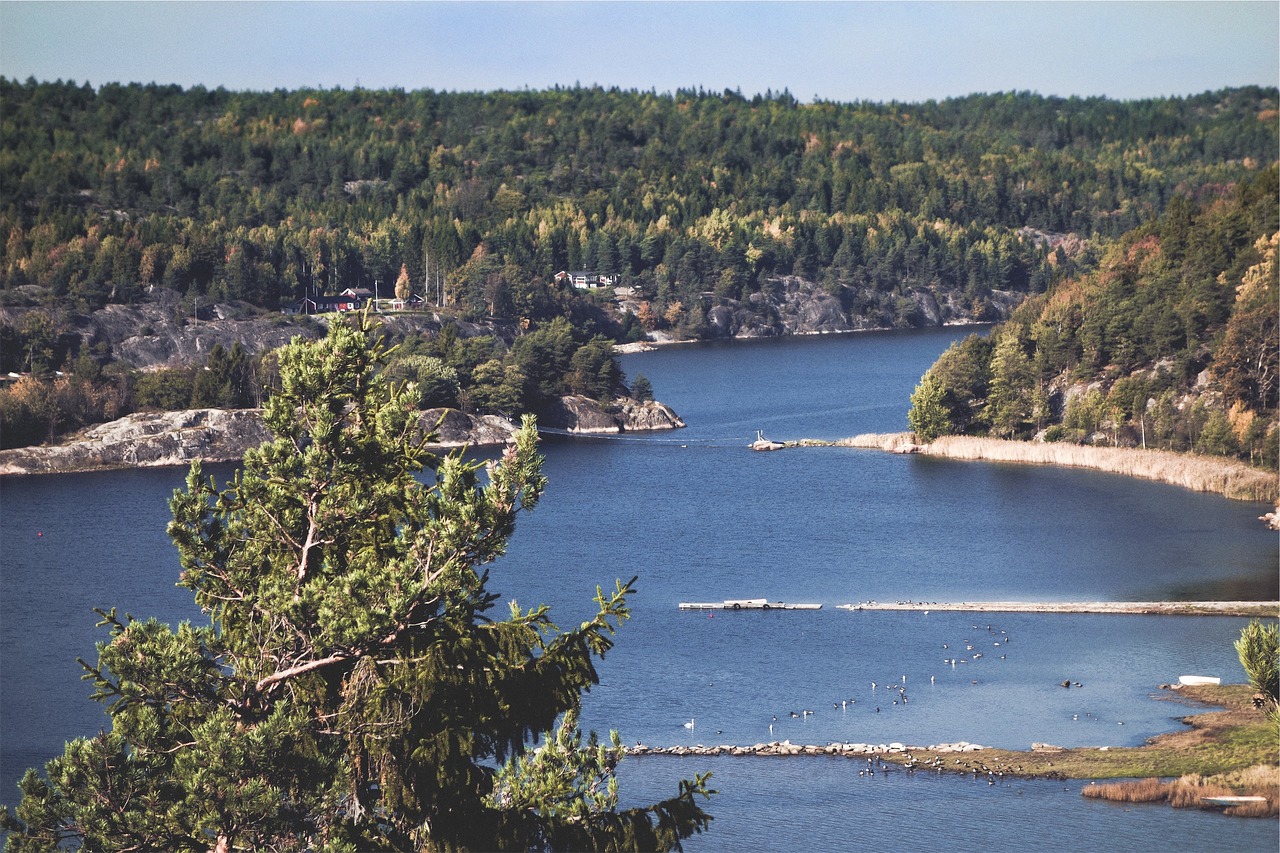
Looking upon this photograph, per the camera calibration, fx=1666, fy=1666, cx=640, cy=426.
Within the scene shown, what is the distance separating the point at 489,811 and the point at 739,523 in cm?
6442

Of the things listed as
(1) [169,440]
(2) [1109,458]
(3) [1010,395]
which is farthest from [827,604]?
(1) [169,440]

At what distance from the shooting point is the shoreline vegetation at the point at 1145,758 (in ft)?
133

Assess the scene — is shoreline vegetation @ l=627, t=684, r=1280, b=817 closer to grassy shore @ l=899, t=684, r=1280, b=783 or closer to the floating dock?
grassy shore @ l=899, t=684, r=1280, b=783

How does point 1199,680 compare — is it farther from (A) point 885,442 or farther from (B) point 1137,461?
(A) point 885,442

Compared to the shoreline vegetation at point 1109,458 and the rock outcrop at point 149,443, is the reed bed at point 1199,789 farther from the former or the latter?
the rock outcrop at point 149,443

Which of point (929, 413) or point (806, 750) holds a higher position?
point (929, 413)

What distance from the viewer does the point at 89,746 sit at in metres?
18.6

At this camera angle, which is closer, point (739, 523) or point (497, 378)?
point (739, 523)

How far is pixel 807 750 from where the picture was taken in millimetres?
45812

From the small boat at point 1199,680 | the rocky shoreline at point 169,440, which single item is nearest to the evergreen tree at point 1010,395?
the rocky shoreline at point 169,440

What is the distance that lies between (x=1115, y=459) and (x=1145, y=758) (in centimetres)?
5272

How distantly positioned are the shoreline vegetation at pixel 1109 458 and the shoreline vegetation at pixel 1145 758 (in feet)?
127

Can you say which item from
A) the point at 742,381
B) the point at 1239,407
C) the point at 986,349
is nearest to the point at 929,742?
the point at 1239,407

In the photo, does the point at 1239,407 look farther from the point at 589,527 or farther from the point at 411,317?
the point at 411,317
